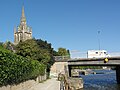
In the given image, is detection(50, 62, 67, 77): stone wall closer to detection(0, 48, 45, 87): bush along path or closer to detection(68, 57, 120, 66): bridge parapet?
detection(68, 57, 120, 66): bridge parapet

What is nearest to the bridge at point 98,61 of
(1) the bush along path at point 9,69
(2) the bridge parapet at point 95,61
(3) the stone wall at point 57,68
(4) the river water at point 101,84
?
(2) the bridge parapet at point 95,61

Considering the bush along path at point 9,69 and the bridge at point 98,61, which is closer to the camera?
the bush along path at point 9,69

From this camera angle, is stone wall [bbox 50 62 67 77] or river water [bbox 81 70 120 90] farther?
stone wall [bbox 50 62 67 77]

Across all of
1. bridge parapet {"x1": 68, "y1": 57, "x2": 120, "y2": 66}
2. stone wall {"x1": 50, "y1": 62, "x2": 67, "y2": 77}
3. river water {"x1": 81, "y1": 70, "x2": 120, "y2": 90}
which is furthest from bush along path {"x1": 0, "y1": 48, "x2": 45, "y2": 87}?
stone wall {"x1": 50, "y1": 62, "x2": 67, "y2": 77}

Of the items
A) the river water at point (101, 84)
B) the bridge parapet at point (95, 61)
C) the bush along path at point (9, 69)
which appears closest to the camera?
the bush along path at point (9, 69)

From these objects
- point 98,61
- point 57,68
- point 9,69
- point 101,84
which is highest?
point 98,61

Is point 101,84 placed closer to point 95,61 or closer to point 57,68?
point 95,61

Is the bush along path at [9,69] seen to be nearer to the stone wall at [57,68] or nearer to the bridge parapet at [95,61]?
the bridge parapet at [95,61]

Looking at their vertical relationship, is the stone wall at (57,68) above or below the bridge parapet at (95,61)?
below

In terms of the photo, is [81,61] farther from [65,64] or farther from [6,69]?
[6,69]

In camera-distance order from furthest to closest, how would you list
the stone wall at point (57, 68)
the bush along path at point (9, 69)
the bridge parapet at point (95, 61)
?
1. the stone wall at point (57, 68)
2. the bridge parapet at point (95, 61)
3. the bush along path at point (9, 69)

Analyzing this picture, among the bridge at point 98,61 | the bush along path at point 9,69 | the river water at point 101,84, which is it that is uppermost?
the bridge at point 98,61

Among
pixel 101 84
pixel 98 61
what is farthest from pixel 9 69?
pixel 101 84

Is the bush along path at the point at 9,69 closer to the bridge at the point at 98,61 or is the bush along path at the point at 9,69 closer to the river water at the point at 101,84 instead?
the bridge at the point at 98,61
